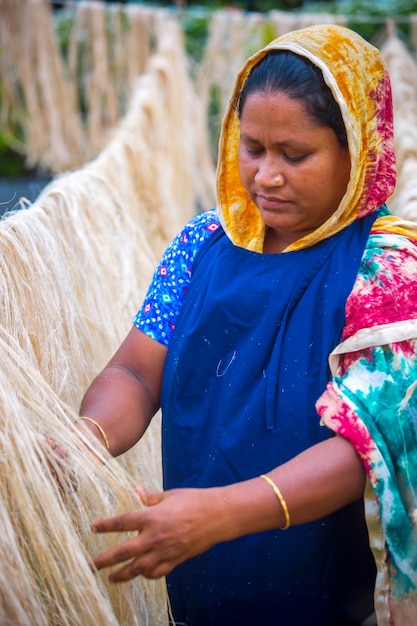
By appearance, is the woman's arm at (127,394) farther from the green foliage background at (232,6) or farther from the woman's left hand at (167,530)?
the green foliage background at (232,6)

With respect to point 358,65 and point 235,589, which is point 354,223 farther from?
point 235,589

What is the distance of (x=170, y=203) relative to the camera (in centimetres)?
423

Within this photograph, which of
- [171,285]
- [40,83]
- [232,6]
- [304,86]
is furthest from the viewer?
[232,6]

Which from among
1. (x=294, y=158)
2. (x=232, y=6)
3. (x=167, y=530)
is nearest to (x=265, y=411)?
(x=167, y=530)

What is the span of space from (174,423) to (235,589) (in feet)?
1.09

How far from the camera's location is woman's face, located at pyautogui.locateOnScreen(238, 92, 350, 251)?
56.5 inches

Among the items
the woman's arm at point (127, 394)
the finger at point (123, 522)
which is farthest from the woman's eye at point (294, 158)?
the finger at point (123, 522)

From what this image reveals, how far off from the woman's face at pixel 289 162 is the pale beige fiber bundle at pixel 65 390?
0.55 metres

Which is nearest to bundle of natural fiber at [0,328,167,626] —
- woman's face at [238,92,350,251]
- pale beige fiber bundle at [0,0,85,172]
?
woman's face at [238,92,350,251]

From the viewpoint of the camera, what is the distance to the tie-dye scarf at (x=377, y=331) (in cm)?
131

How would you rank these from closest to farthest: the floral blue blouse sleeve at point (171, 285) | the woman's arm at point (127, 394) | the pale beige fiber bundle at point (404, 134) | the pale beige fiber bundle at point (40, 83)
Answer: the woman's arm at point (127, 394), the floral blue blouse sleeve at point (171, 285), the pale beige fiber bundle at point (404, 134), the pale beige fiber bundle at point (40, 83)

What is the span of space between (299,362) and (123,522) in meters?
0.44

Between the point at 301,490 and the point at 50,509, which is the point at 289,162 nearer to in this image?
the point at 301,490

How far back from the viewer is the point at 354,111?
1460 mm
